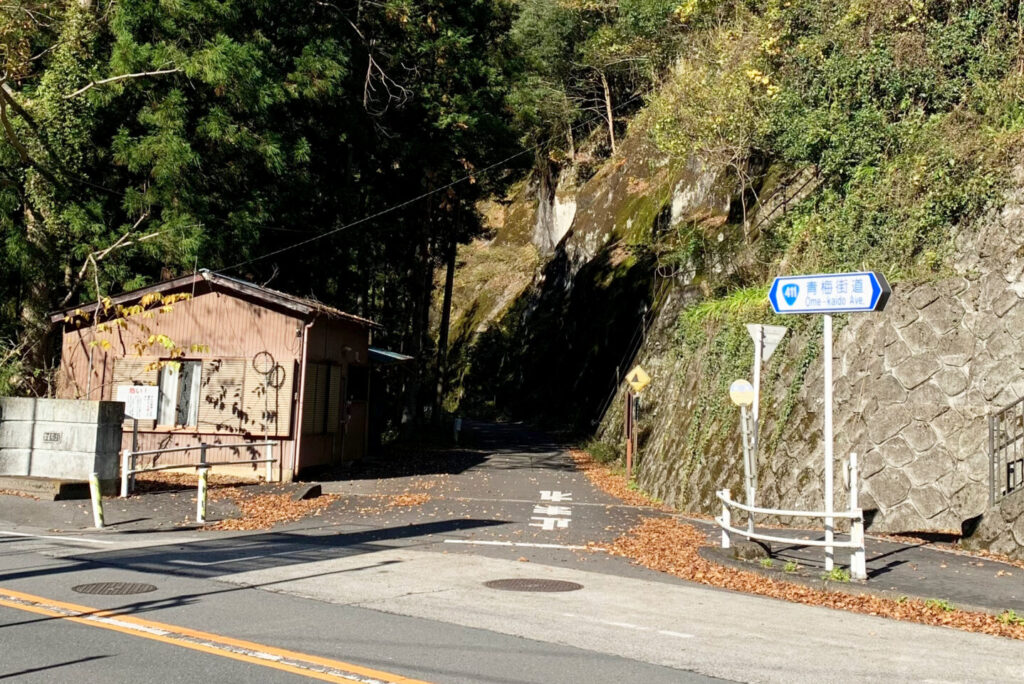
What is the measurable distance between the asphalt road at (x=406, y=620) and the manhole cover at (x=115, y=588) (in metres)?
0.15

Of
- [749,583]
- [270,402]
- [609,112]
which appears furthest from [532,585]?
[609,112]

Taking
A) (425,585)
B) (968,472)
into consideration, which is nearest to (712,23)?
(968,472)

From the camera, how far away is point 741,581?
11.5 m

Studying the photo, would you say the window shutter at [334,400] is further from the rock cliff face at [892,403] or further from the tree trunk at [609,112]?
the tree trunk at [609,112]

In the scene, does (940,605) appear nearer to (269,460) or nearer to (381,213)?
(269,460)

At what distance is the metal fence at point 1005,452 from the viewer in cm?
1321

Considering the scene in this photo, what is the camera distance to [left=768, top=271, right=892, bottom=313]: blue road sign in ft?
38.2

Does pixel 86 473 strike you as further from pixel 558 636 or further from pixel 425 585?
pixel 558 636

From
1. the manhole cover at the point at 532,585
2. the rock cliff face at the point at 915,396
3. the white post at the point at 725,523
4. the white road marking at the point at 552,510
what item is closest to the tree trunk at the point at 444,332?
the white road marking at the point at 552,510

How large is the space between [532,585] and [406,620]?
2524 millimetres

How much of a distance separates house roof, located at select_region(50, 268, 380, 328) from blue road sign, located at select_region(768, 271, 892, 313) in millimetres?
12454

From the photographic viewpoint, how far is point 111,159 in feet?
79.9

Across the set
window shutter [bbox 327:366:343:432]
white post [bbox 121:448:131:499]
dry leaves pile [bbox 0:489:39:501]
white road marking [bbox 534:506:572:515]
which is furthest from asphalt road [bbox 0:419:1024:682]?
window shutter [bbox 327:366:343:432]

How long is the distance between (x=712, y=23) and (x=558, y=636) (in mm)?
29014
